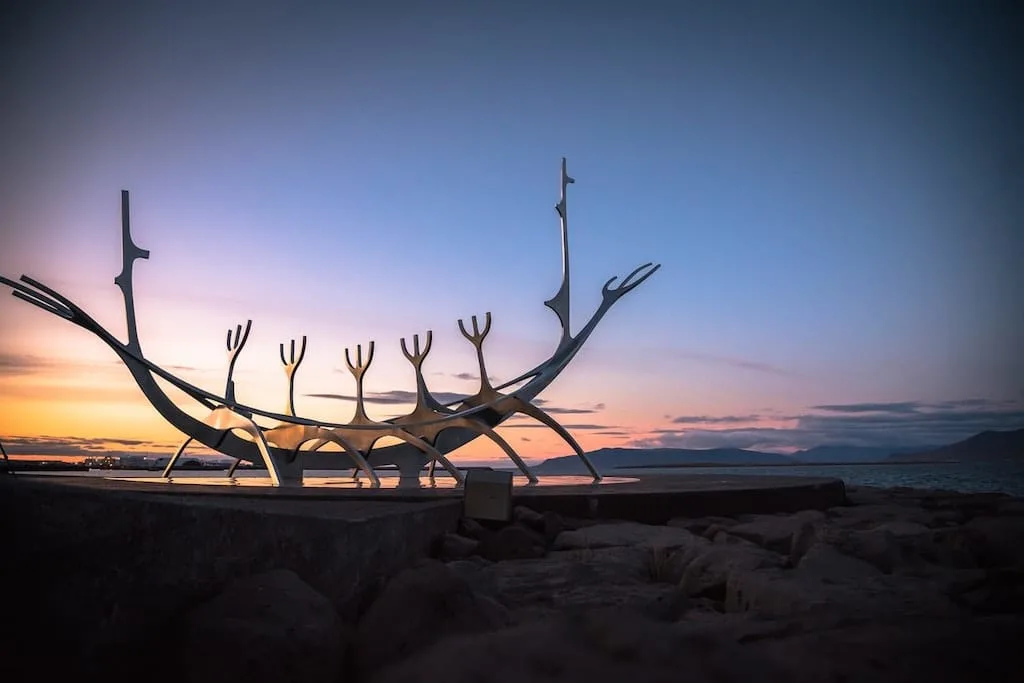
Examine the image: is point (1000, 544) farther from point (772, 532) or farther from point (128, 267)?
point (128, 267)

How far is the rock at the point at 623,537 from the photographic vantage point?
6.67 m

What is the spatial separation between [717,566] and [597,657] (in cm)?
281

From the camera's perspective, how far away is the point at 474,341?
15.7 metres

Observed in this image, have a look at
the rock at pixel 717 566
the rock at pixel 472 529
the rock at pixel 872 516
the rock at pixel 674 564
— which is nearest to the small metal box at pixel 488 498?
the rock at pixel 472 529

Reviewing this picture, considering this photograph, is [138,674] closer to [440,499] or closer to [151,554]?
[151,554]

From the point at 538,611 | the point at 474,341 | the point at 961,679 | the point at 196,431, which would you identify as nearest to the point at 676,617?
the point at 538,611

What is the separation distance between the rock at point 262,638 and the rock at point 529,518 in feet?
14.8

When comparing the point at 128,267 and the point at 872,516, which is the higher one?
the point at 128,267

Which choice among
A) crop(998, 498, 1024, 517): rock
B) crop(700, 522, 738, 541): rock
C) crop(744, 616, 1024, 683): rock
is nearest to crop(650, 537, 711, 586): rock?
crop(700, 522, 738, 541): rock

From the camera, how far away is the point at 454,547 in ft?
21.9

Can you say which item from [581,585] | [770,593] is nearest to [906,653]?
[770,593]

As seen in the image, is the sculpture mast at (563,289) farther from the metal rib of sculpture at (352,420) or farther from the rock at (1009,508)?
the rock at (1009,508)

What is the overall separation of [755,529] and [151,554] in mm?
5417

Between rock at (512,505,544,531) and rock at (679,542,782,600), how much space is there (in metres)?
2.49
